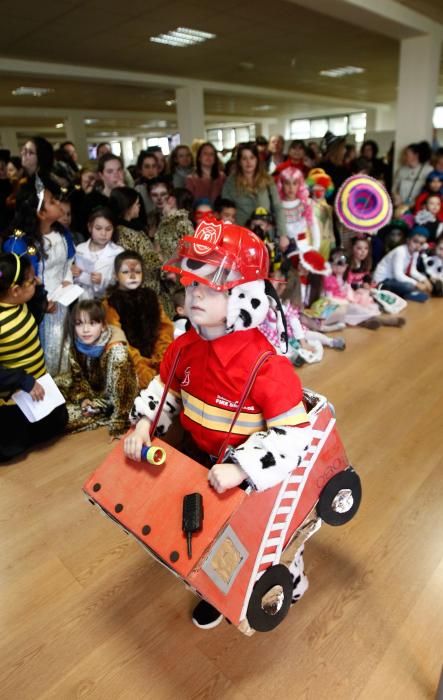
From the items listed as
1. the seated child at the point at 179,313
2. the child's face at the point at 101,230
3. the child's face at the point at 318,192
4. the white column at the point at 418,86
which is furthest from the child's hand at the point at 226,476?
the white column at the point at 418,86

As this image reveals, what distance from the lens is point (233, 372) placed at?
1.36m

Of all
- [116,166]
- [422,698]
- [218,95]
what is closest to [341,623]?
[422,698]

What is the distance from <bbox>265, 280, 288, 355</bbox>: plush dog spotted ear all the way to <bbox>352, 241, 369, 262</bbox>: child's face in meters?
→ 3.67

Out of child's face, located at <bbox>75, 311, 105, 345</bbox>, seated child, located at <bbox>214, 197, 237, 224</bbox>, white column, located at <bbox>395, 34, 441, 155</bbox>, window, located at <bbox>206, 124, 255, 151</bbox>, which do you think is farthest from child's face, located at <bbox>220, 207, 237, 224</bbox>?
window, located at <bbox>206, 124, 255, 151</bbox>

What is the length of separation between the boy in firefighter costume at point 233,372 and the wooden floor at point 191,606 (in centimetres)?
67

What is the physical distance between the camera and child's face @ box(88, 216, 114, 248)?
120 inches

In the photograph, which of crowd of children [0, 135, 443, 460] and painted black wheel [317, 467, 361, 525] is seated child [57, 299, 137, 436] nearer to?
crowd of children [0, 135, 443, 460]

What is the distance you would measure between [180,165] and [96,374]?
3082mm

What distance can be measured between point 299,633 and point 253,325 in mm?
1064

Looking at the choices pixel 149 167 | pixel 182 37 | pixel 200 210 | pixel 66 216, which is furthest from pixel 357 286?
pixel 182 37

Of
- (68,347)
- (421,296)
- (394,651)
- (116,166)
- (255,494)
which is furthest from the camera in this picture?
(421,296)

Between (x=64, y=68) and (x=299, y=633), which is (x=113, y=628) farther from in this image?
(x=64, y=68)

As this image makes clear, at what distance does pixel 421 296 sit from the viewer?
502 centimetres

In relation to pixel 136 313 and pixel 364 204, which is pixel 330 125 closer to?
pixel 364 204
